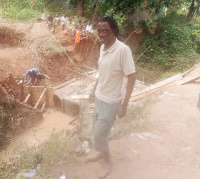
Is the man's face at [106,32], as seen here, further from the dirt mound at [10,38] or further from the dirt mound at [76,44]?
the dirt mound at [10,38]

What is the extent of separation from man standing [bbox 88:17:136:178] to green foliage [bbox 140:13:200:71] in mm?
8908

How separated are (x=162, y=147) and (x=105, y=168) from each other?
1056 millimetres

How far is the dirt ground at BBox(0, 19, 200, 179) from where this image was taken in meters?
2.64

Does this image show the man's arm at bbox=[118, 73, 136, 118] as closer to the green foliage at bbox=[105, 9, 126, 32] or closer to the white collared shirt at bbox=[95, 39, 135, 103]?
the white collared shirt at bbox=[95, 39, 135, 103]

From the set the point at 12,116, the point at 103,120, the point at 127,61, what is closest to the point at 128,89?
the point at 127,61

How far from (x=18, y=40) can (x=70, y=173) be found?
28.8ft

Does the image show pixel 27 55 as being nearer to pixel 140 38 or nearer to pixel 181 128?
pixel 140 38

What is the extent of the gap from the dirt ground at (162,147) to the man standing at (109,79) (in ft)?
1.00

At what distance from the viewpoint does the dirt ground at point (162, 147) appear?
104 inches

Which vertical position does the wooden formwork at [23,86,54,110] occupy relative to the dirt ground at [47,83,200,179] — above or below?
below

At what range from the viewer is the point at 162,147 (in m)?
3.18

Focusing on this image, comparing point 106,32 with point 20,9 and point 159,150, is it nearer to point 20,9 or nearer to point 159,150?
point 159,150

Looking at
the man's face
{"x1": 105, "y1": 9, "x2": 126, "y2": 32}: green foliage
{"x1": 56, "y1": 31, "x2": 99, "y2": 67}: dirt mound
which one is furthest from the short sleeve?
{"x1": 105, "y1": 9, "x2": 126, "y2": 32}: green foliage

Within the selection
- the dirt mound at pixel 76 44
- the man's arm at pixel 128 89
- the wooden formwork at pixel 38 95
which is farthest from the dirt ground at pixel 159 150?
the dirt mound at pixel 76 44
